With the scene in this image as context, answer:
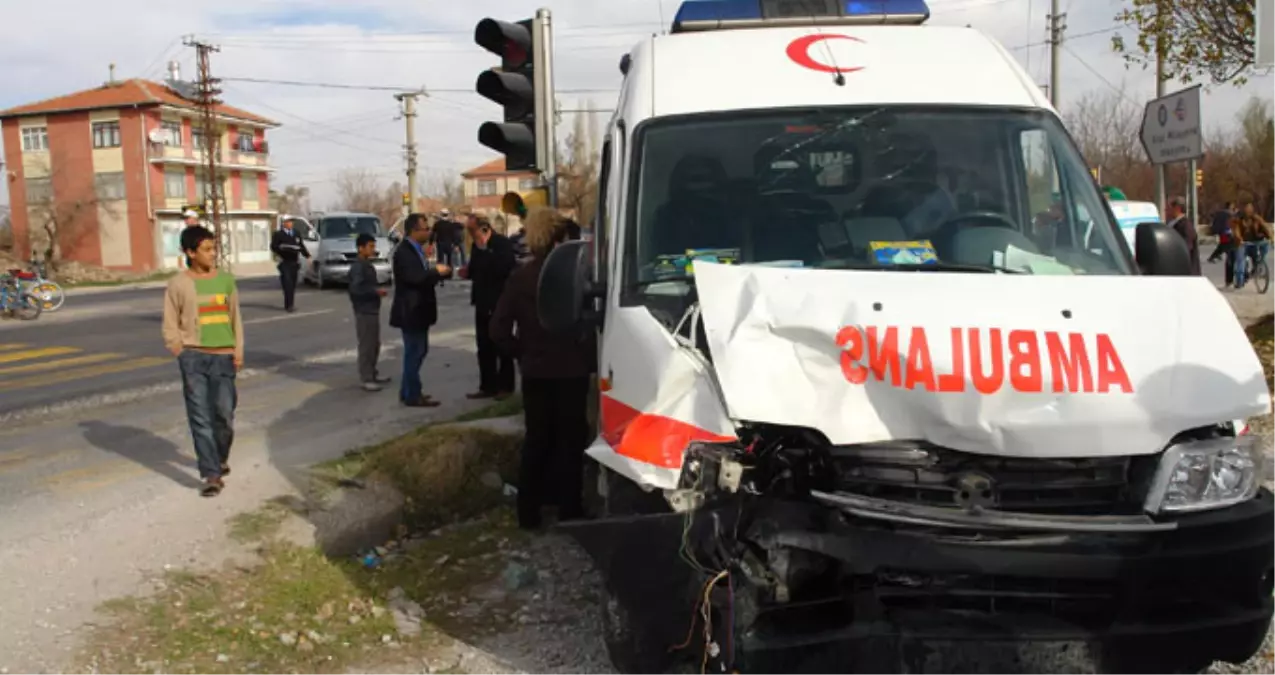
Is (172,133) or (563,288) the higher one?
(172,133)

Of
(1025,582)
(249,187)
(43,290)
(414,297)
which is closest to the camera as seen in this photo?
(1025,582)

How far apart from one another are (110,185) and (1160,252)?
74379 millimetres

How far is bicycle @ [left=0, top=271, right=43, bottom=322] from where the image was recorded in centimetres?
2072

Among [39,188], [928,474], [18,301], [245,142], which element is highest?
[245,142]

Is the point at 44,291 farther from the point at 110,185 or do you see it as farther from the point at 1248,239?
the point at 110,185

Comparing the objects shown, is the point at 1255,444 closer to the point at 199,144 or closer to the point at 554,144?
the point at 554,144

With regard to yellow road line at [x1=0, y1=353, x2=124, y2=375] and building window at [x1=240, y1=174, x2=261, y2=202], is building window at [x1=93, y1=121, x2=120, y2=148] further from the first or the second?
yellow road line at [x1=0, y1=353, x2=124, y2=375]

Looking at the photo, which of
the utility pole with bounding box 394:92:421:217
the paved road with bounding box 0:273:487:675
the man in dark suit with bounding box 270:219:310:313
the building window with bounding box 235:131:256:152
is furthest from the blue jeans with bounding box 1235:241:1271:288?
the building window with bounding box 235:131:256:152

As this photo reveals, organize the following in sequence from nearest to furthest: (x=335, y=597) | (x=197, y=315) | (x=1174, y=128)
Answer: (x=335, y=597) → (x=197, y=315) → (x=1174, y=128)

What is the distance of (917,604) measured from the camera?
10.5 feet

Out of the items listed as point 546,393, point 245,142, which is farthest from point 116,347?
point 245,142

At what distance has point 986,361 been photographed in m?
3.17

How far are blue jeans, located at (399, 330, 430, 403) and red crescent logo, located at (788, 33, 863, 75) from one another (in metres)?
5.68

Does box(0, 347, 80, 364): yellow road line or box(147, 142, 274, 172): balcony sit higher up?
box(147, 142, 274, 172): balcony
